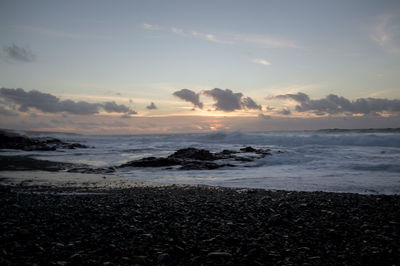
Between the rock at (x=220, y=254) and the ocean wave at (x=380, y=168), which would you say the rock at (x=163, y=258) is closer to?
the rock at (x=220, y=254)

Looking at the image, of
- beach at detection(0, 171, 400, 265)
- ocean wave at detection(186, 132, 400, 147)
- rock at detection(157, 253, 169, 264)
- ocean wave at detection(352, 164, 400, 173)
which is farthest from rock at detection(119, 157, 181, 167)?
ocean wave at detection(186, 132, 400, 147)

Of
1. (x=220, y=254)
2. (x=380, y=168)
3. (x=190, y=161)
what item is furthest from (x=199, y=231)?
(x=380, y=168)

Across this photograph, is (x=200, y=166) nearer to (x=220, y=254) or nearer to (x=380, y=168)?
(x=380, y=168)

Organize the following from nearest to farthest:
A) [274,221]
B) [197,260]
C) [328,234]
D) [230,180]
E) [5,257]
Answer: [5,257], [197,260], [328,234], [274,221], [230,180]

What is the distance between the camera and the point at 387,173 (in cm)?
1155

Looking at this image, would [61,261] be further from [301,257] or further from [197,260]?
[301,257]

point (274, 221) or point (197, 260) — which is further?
point (274, 221)

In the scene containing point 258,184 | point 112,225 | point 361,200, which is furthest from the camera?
point 258,184

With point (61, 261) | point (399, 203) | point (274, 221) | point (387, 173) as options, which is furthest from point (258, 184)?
point (61, 261)

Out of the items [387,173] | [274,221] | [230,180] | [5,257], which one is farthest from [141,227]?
[387,173]

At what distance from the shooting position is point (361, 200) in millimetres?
6445

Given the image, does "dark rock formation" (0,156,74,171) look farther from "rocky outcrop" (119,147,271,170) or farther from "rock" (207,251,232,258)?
"rock" (207,251,232,258)

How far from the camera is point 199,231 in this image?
167 inches

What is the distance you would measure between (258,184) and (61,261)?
7660mm
